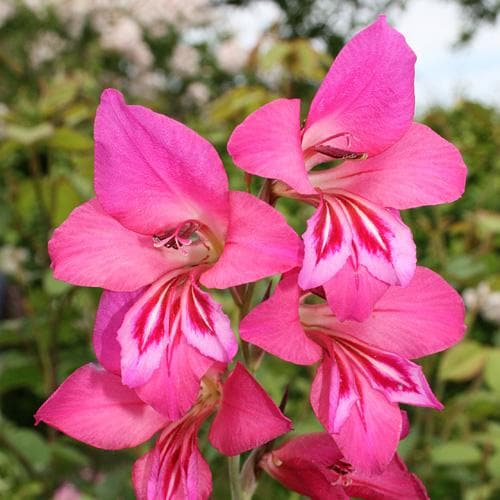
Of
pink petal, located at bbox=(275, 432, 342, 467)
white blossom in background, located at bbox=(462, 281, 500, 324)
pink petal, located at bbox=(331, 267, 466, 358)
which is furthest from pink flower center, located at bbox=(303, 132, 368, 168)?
white blossom in background, located at bbox=(462, 281, 500, 324)

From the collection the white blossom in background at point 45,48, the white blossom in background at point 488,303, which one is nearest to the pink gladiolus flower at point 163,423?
the white blossom in background at point 488,303

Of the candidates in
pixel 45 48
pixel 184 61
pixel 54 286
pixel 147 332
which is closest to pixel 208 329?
pixel 147 332

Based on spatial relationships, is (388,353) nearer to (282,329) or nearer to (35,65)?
(282,329)

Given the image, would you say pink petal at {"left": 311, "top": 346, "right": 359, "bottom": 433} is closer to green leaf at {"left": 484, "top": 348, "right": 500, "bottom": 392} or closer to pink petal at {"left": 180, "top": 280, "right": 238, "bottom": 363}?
pink petal at {"left": 180, "top": 280, "right": 238, "bottom": 363}

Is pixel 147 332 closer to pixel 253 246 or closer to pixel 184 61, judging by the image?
pixel 253 246

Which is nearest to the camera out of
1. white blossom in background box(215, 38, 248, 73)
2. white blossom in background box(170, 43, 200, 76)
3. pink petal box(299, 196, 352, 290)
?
pink petal box(299, 196, 352, 290)
